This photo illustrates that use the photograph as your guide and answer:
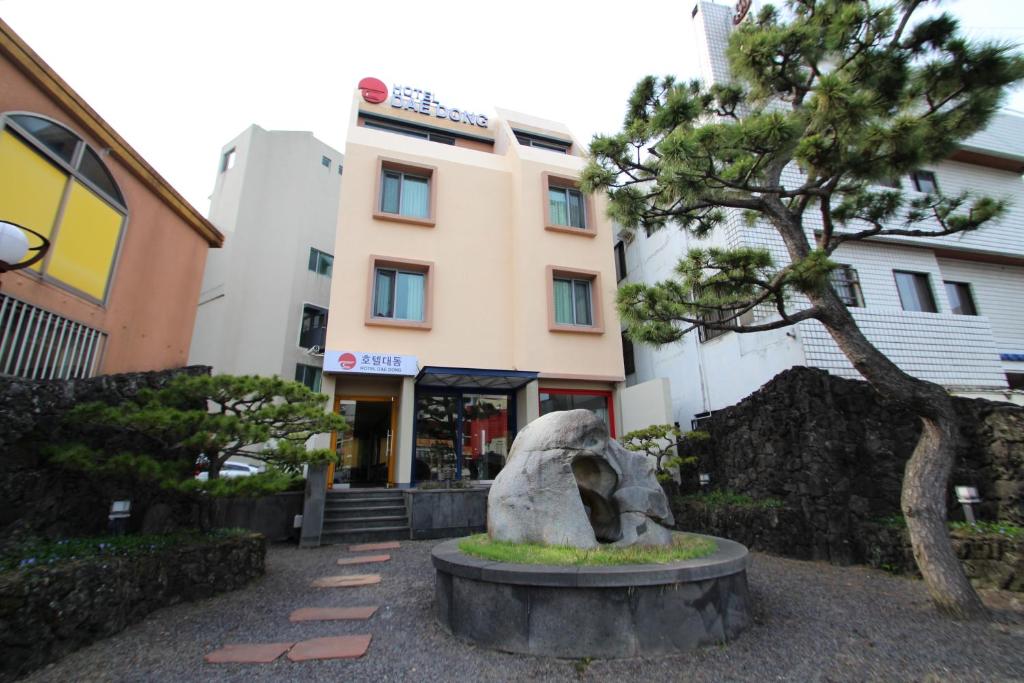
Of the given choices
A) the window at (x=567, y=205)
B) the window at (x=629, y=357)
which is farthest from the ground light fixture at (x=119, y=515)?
the window at (x=629, y=357)

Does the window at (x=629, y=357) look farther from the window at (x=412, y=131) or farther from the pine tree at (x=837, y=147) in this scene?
the window at (x=412, y=131)

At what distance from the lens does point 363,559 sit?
7.11 metres

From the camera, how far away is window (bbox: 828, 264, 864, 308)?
32.3 ft

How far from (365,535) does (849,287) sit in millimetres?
10864

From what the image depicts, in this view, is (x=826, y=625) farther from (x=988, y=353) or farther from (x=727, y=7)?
(x=727, y=7)

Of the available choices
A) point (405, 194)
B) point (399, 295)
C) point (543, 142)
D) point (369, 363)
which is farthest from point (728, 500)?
point (543, 142)

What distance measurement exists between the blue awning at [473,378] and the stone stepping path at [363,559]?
4.10m

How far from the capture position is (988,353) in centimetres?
1012

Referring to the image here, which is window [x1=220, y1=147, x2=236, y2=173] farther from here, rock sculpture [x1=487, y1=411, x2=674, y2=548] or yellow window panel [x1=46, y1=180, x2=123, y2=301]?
rock sculpture [x1=487, y1=411, x2=674, y2=548]

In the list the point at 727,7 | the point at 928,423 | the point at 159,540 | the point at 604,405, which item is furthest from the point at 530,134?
the point at 159,540

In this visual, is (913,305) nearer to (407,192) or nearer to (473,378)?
(473,378)

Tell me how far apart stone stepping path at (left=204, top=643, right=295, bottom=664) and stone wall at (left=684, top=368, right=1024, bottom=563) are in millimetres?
7106

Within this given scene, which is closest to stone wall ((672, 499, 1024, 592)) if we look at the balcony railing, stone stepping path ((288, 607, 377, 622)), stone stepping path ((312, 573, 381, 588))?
stone stepping path ((312, 573, 381, 588))

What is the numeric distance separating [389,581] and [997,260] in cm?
1563
